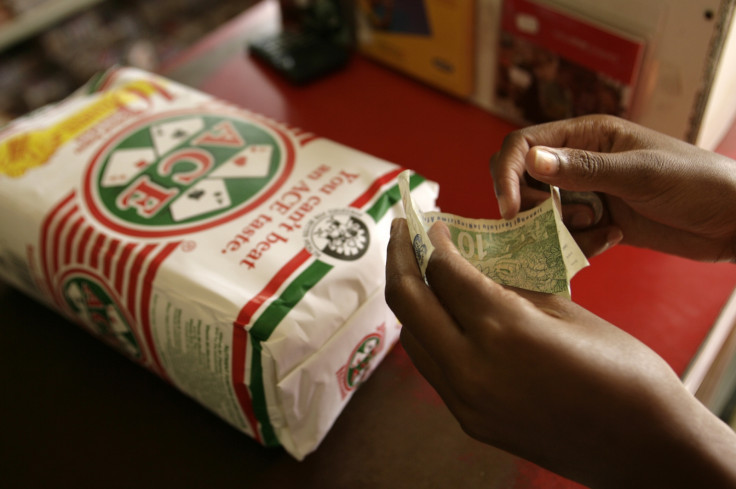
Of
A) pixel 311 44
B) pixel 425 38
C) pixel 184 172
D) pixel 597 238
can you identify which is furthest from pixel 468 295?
pixel 311 44

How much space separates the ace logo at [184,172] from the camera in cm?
66

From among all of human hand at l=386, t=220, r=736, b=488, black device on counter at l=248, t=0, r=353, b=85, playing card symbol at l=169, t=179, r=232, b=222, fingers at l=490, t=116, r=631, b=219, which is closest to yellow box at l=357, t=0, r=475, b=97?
black device on counter at l=248, t=0, r=353, b=85

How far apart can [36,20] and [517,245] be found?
162cm

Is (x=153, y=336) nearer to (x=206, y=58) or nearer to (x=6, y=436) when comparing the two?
(x=6, y=436)

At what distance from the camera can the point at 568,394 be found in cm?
43

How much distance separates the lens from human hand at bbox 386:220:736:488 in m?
0.43

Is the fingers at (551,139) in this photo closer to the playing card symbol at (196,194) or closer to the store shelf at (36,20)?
the playing card symbol at (196,194)

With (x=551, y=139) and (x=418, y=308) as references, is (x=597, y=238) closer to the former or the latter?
(x=551, y=139)

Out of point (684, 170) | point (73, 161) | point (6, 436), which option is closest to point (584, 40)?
point (684, 170)

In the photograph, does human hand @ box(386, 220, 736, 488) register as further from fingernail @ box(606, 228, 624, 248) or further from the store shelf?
the store shelf

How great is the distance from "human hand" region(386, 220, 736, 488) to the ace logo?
287mm

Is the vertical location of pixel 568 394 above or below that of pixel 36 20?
above

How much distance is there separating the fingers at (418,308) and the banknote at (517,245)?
0.06 feet

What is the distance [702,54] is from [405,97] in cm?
46
